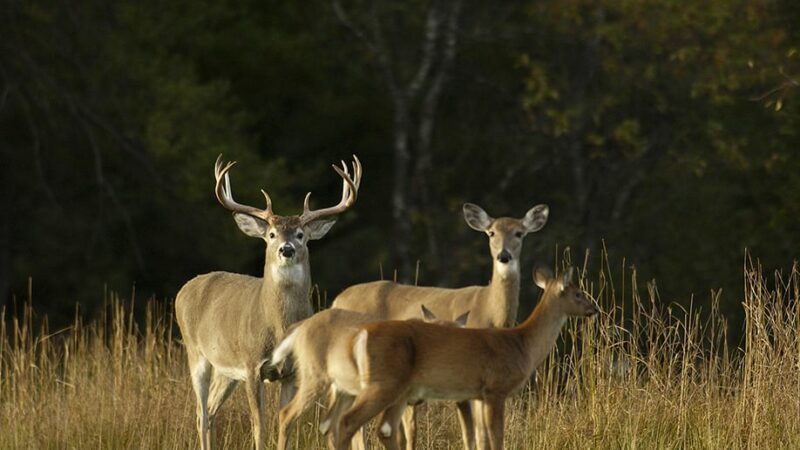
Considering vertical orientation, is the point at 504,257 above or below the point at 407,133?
below

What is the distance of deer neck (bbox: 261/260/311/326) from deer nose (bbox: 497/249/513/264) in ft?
3.91

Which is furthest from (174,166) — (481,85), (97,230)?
(481,85)

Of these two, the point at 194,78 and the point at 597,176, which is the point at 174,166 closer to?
the point at 194,78

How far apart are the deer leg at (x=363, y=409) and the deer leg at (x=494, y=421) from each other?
1.45ft

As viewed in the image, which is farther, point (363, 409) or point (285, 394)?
point (285, 394)

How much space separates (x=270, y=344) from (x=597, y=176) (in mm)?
11115

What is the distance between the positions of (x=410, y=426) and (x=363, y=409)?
4.74 feet

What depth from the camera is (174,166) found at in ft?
60.4

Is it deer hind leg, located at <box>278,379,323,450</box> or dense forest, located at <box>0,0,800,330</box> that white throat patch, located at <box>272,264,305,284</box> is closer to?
deer hind leg, located at <box>278,379,323,450</box>

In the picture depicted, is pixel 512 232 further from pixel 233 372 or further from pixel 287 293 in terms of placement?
pixel 233 372

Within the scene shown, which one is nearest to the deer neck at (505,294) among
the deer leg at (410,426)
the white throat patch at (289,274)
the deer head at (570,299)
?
the deer leg at (410,426)

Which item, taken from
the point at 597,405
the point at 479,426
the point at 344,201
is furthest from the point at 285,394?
the point at 597,405

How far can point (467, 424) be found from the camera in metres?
8.36

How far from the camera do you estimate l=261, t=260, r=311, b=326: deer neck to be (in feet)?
30.4
